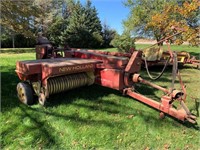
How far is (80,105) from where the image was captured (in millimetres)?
4133

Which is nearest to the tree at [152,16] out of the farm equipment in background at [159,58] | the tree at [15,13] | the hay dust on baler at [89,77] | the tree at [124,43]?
the tree at [124,43]

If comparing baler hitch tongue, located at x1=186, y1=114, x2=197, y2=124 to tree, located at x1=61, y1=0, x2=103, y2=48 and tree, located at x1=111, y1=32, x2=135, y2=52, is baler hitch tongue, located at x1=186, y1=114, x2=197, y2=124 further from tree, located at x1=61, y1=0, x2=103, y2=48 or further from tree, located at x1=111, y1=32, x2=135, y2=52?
tree, located at x1=61, y1=0, x2=103, y2=48

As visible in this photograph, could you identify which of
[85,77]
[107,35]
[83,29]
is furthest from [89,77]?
[107,35]

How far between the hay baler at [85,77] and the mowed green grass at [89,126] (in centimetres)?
25

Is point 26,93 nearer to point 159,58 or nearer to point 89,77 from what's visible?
point 89,77

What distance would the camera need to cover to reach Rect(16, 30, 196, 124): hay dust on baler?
11.6ft

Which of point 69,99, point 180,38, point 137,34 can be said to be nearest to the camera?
point 69,99

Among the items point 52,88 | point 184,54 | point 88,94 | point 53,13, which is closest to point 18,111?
point 52,88

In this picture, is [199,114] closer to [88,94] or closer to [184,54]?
[88,94]

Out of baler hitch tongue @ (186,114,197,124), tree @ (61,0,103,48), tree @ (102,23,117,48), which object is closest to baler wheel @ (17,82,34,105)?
baler hitch tongue @ (186,114,197,124)

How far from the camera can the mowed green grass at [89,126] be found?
304cm

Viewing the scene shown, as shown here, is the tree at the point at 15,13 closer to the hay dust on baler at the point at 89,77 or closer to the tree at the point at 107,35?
the hay dust on baler at the point at 89,77

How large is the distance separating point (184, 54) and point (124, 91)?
6157mm

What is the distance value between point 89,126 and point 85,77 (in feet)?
4.23
